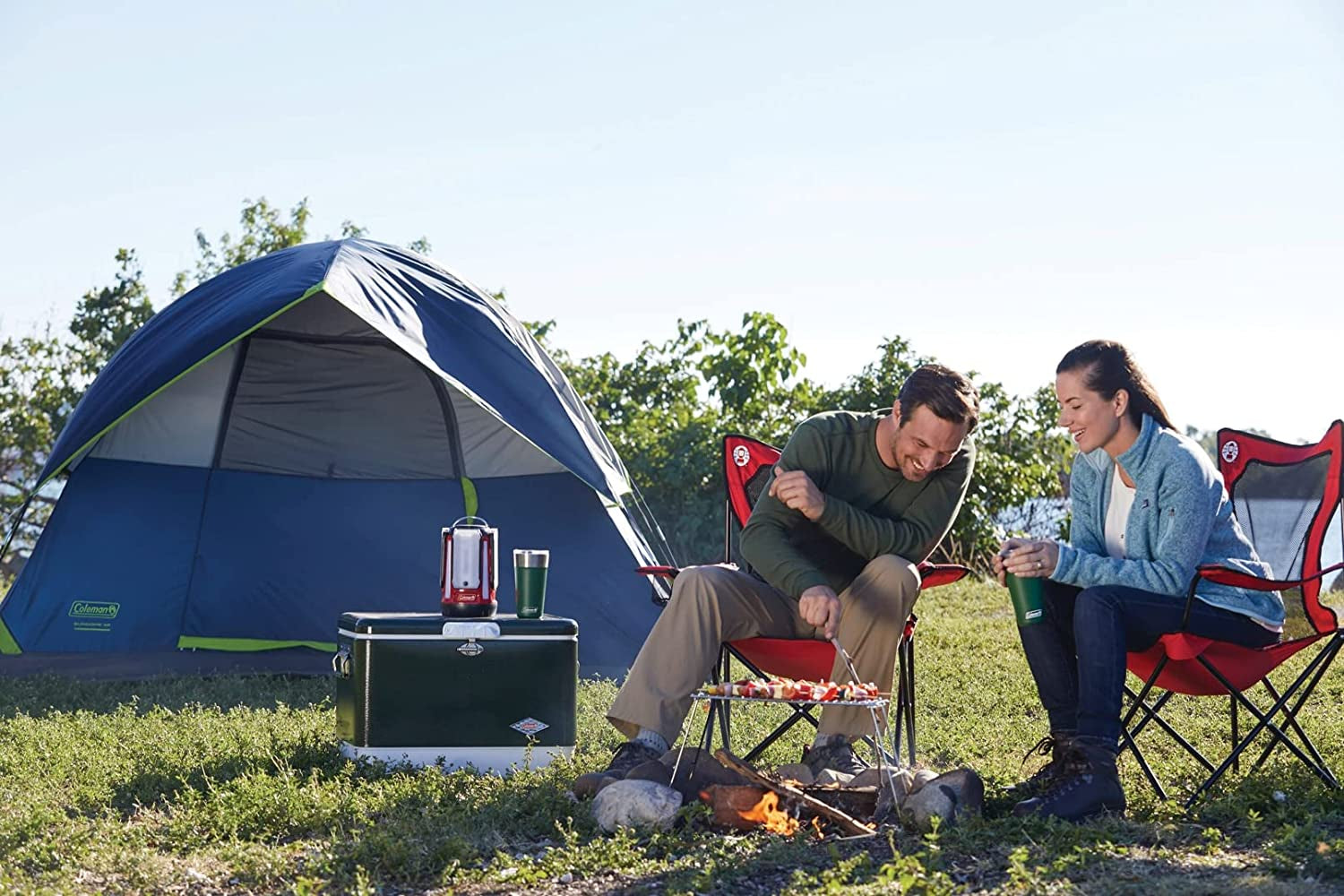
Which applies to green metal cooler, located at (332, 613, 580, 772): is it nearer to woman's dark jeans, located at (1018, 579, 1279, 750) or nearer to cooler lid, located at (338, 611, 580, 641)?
cooler lid, located at (338, 611, 580, 641)

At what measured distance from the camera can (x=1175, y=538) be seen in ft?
10.3

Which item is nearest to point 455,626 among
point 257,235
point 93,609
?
point 93,609

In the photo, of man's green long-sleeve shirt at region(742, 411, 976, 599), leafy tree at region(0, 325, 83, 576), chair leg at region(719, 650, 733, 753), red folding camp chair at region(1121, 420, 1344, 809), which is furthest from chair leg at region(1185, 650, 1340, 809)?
leafy tree at region(0, 325, 83, 576)

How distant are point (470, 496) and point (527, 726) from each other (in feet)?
6.30

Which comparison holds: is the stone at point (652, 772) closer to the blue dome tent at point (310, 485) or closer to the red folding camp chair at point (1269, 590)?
the red folding camp chair at point (1269, 590)

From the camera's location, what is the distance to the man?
326 centimetres

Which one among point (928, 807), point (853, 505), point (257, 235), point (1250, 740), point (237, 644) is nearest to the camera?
point (928, 807)

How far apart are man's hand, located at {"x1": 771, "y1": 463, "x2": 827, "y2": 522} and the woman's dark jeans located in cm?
53

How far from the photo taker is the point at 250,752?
369 cm

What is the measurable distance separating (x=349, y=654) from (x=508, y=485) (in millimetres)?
1844

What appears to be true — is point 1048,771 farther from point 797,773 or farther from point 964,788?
point 797,773

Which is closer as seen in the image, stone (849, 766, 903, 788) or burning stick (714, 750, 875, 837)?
burning stick (714, 750, 875, 837)

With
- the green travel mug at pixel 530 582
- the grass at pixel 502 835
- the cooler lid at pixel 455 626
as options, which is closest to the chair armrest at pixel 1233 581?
the grass at pixel 502 835

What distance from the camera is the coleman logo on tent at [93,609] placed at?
206 inches
